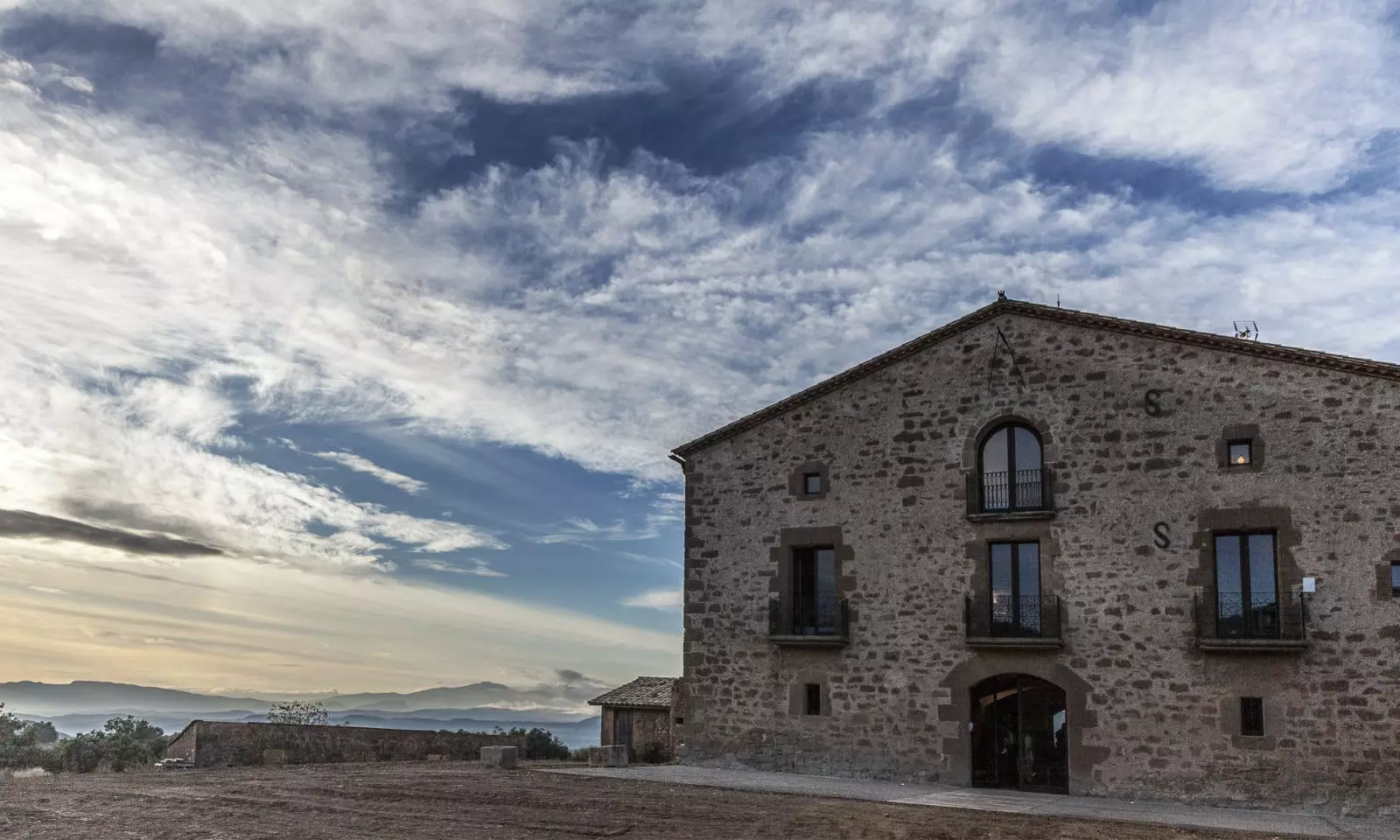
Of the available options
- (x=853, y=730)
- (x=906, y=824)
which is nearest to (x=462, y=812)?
(x=906, y=824)

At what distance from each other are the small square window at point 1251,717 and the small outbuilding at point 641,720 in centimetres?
1172

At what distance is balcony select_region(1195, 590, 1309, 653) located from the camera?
16328mm

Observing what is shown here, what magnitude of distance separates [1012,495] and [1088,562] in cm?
172

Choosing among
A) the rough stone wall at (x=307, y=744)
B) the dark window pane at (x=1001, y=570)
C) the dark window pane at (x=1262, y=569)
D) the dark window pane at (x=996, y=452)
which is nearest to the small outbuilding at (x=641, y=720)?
the rough stone wall at (x=307, y=744)

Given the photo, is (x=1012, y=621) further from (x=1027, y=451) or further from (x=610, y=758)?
(x=610, y=758)

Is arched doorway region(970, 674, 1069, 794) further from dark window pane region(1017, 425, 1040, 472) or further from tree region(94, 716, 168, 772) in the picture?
tree region(94, 716, 168, 772)

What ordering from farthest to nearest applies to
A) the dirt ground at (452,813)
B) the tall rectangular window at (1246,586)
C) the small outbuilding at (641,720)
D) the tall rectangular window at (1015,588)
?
the small outbuilding at (641,720) < the tall rectangular window at (1015,588) < the tall rectangular window at (1246,586) < the dirt ground at (452,813)

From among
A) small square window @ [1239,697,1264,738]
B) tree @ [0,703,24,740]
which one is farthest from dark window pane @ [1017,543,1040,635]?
tree @ [0,703,24,740]

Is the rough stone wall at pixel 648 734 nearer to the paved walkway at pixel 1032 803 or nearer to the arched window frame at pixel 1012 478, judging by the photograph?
the paved walkway at pixel 1032 803

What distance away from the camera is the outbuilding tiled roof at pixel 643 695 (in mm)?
25156

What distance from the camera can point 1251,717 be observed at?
16578 millimetres

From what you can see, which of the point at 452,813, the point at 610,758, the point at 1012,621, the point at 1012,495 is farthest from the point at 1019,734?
the point at 452,813

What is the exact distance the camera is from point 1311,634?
16328 mm

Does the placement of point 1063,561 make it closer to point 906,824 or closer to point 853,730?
point 853,730
